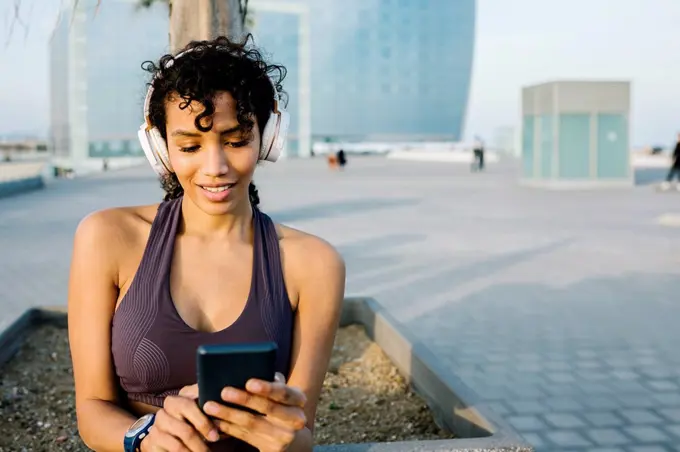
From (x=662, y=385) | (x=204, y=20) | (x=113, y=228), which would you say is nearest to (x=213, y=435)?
(x=113, y=228)

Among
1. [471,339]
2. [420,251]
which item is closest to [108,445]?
[471,339]

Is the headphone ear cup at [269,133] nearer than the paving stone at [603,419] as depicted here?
Yes

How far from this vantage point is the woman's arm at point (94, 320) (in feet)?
6.08

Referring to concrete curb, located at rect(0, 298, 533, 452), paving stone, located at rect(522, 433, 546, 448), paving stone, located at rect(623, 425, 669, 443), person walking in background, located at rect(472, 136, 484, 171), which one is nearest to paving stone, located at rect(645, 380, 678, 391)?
paving stone, located at rect(623, 425, 669, 443)

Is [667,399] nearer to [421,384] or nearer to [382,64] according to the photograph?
[421,384]

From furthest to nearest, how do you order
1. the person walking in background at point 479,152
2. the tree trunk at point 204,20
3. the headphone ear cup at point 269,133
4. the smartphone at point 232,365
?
the person walking in background at point 479,152, the tree trunk at point 204,20, the headphone ear cup at point 269,133, the smartphone at point 232,365

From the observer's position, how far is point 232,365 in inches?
54.9

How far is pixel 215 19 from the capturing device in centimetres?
378

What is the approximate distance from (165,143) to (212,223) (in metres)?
0.23

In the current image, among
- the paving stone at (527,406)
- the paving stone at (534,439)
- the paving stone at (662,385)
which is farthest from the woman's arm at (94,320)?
the paving stone at (662,385)

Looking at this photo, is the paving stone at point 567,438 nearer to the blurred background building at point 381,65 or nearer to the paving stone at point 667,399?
the paving stone at point 667,399

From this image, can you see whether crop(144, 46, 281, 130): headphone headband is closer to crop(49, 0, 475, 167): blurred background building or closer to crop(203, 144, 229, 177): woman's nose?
crop(203, 144, 229, 177): woman's nose

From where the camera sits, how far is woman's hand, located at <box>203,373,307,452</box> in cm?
143

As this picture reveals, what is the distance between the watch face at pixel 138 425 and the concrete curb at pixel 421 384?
69cm
